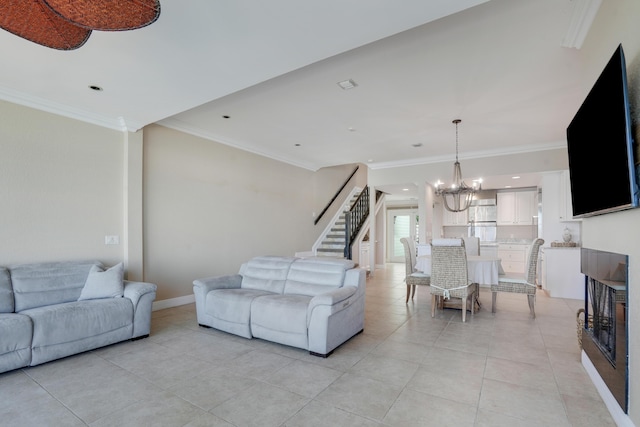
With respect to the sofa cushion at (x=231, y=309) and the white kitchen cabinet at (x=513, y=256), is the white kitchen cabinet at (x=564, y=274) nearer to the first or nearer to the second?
the white kitchen cabinet at (x=513, y=256)

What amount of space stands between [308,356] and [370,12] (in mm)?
2897

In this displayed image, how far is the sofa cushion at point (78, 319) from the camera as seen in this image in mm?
2744

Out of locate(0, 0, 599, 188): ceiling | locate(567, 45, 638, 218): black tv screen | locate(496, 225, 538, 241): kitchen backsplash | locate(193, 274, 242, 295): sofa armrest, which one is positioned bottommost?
locate(193, 274, 242, 295): sofa armrest

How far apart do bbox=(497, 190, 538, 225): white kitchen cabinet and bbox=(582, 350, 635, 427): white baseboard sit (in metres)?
5.66

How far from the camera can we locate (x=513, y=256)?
7.50 meters

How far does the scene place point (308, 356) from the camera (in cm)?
298

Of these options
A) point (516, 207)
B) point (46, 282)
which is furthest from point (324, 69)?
point (516, 207)

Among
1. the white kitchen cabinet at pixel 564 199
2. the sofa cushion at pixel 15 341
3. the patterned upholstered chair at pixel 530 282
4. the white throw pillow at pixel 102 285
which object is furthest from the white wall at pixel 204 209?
the white kitchen cabinet at pixel 564 199

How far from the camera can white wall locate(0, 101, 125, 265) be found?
10.9 feet

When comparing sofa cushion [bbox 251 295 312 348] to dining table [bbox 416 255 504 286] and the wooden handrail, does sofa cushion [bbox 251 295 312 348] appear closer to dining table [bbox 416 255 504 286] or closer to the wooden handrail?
dining table [bbox 416 255 504 286]

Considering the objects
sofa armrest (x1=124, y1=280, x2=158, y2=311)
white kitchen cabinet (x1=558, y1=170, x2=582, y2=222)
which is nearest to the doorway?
white kitchen cabinet (x1=558, y1=170, x2=582, y2=222)

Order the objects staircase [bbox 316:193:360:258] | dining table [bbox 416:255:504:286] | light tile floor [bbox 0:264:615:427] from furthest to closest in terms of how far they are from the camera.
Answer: staircase [bbox 316:193:360:258] → dining table [bbox 416:255:504:286] → light tile floor [bbox 0:264:615:427]

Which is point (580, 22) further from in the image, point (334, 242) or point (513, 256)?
point (334, 242)

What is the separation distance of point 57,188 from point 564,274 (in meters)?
7.78
